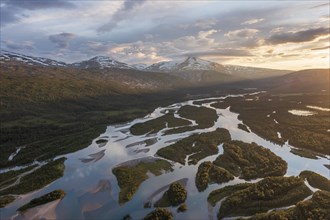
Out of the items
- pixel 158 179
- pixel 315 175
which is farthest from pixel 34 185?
pixel 315 175

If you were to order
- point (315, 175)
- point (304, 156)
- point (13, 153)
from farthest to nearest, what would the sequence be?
point (13, 153) → point (304, 156) → point (315, 175)

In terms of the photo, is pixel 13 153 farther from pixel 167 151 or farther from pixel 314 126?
pixel 314 126

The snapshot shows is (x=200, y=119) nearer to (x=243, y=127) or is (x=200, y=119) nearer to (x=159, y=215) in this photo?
(x=243, y=127)

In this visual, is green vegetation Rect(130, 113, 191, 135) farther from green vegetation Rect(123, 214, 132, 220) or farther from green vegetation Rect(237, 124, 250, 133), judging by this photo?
green vegetation Rect(123, 214, 132, 220)

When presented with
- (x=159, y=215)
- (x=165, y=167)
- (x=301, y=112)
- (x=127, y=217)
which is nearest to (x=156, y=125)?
(x=165, y=167)

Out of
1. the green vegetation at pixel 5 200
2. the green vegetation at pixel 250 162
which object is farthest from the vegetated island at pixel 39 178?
the green vegetation at pixel 250 162

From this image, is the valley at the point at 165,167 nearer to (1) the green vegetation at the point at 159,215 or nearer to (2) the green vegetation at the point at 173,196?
(2) the green vegetation at the point at 173,196
